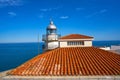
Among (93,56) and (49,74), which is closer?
(49,74)

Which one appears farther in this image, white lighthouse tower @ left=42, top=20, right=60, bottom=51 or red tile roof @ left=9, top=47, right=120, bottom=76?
white lighthouse tower @ left=42, top=20, right=60, bottom=51

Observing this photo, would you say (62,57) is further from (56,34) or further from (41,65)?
(56,34)

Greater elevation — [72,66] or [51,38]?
[51,38]

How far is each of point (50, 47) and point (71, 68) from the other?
11.5 meters

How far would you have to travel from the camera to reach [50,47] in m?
21.4

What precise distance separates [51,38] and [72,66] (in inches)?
442

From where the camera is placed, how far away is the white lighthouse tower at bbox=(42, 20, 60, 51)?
21.4 metres

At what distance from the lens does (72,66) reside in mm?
10617

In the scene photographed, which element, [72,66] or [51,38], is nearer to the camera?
[72,66]

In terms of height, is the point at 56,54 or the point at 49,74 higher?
→ the point at 56,54

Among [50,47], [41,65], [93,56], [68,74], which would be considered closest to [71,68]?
[68,74]

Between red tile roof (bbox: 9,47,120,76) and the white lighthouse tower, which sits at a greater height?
the white lighthouse tower

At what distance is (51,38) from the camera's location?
21391mm

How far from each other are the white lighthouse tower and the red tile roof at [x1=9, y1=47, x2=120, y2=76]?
809 cm
